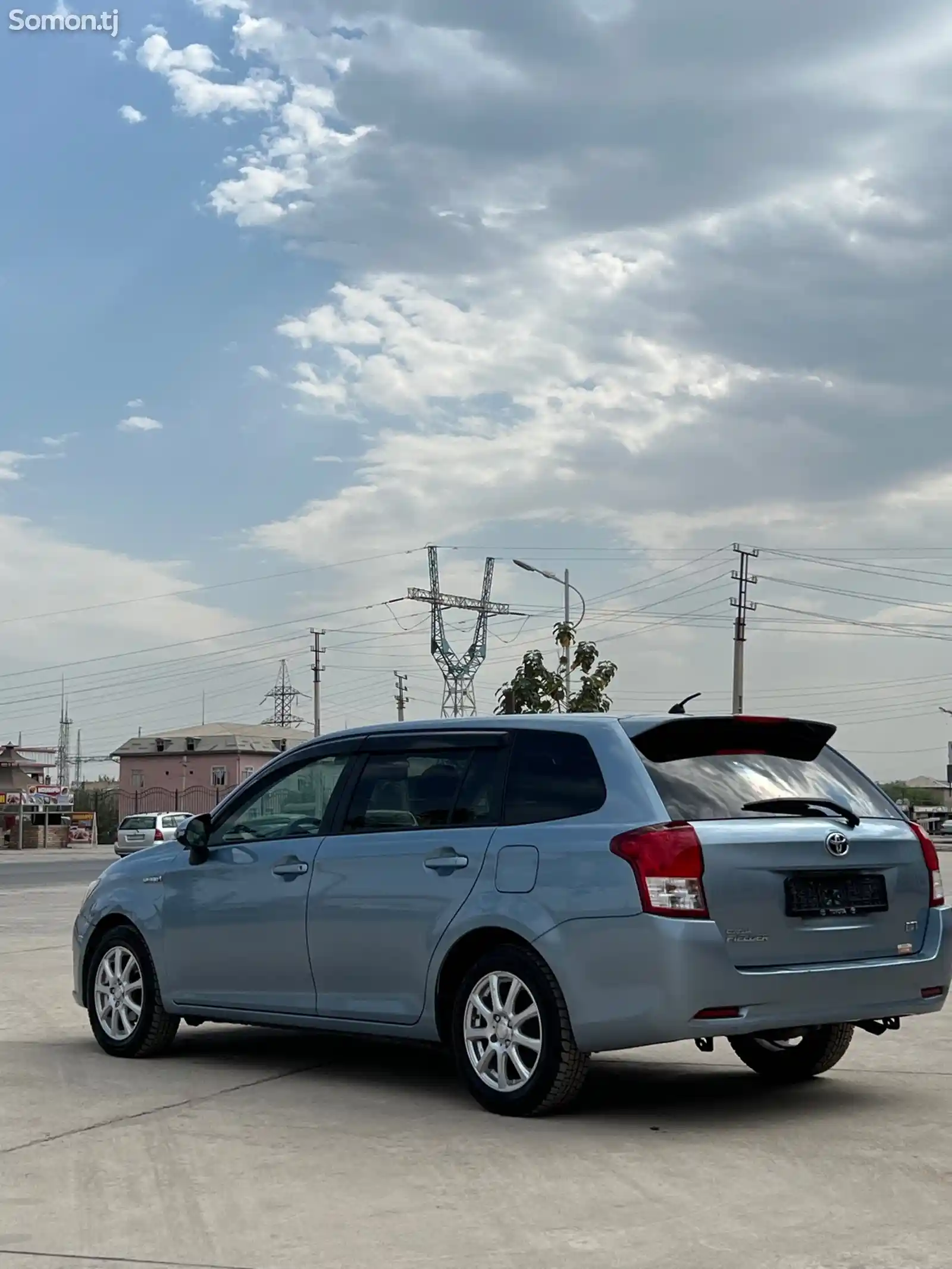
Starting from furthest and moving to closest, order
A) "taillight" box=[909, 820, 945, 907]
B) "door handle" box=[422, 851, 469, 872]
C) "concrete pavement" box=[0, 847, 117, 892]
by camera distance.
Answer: "concrete pavement" box=[0, 847, 117, 892], "taillight" box=[909, 820, 945, 907], "door handle" box=[422, 851, 469, 872]

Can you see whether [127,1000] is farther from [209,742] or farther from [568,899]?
[209,742]

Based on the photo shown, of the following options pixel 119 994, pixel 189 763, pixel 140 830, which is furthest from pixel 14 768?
pixel 119 994

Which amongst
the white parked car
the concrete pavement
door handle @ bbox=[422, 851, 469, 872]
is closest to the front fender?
door handle @ bbox=[422, 851, 469, 872]

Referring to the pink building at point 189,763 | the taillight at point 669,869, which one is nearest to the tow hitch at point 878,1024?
the taillight at point 669,869

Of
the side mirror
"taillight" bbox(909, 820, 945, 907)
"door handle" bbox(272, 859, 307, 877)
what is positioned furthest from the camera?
the side mirror

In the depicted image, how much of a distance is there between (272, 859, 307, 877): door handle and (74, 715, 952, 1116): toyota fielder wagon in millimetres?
15

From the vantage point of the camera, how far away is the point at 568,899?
7.30m

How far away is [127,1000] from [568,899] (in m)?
3.27

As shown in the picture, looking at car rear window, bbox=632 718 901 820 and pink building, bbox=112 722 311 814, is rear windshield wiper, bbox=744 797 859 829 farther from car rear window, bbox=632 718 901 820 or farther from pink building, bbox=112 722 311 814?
pink building, bbox=112 722 311 814

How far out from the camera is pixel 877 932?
763cm

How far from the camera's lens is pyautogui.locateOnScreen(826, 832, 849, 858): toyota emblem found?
7523 millimetres

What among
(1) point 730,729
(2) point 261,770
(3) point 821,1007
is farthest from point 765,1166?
(2) point 261,770

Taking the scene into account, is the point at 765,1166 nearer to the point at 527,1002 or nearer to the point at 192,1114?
the point at 527,1002

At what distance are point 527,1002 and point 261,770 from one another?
2.15 meters
